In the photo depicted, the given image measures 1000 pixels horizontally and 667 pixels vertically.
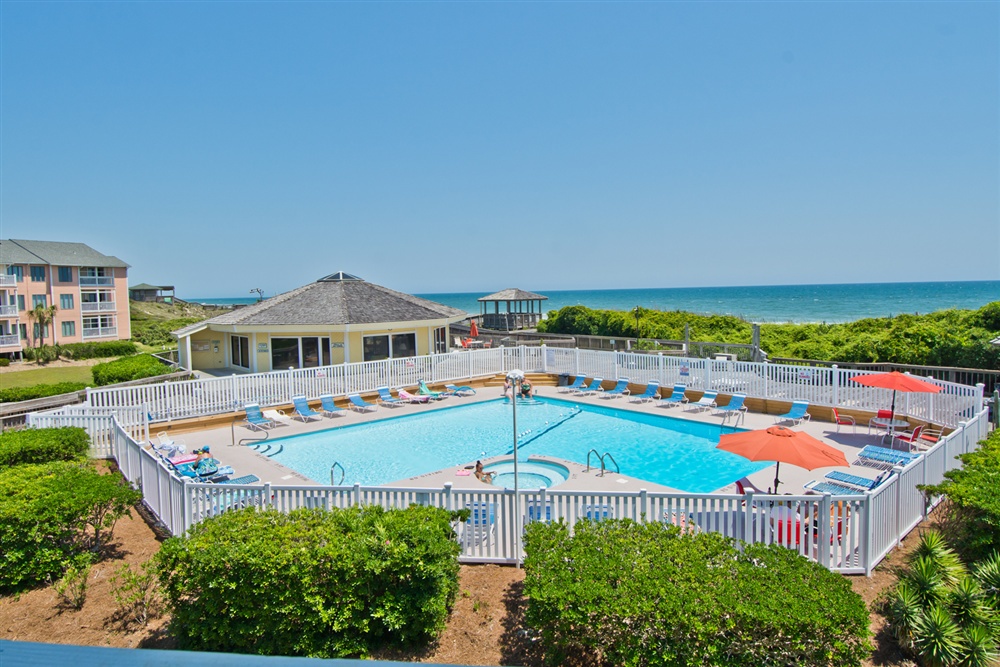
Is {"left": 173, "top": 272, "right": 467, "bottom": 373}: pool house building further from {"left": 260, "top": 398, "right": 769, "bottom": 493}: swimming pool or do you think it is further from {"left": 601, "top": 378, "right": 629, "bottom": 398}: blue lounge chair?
{"left": 601, "top": 378, "right": 629, "bottom": 398}: blue lounge chair

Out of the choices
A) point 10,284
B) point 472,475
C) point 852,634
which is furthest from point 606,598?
point 10,284

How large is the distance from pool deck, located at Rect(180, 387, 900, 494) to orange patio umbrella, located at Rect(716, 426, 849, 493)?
1327 mm

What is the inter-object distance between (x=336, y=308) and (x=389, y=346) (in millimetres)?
2411

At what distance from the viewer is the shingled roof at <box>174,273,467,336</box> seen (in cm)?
2031

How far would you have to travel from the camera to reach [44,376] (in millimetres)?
29766

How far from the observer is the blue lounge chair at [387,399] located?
58.5 ft

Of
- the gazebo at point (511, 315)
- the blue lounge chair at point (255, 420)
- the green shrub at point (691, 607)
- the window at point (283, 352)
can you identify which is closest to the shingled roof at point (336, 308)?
the window at point (283, 352)

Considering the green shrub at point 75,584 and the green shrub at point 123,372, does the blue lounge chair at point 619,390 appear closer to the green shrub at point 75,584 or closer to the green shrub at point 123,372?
the green shrub at point 75,584

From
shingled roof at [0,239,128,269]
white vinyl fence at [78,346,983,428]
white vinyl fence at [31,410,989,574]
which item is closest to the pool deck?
white vinyl fence at [78,346,983,428]

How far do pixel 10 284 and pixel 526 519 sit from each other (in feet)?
145

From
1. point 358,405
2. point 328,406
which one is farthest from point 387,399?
point 328,406

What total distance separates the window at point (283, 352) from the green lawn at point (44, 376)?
11.8m

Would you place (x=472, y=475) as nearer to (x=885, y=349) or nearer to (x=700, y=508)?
(x=700, y=508)

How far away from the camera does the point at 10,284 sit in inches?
1455
